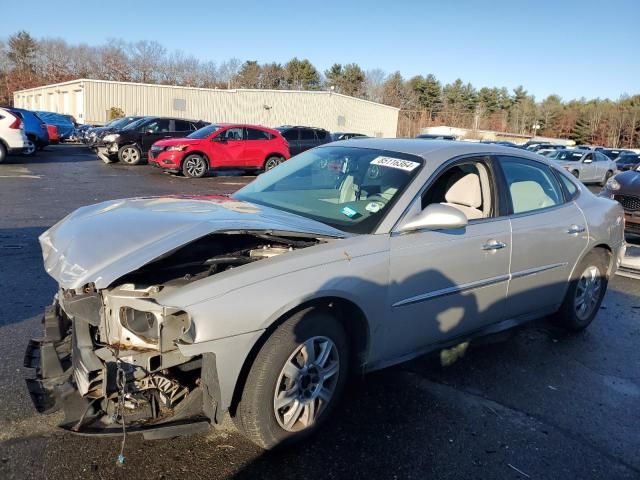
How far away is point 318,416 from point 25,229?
6.36 m

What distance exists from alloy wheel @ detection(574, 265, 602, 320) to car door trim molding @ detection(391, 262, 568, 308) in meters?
0.63

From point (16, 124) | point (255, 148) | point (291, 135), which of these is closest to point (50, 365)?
point (255, 148)

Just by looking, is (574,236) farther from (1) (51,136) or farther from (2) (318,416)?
(1) (51,136)

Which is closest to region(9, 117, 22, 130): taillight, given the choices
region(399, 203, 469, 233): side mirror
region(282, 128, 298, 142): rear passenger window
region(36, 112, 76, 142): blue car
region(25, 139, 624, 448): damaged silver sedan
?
region(282, 128, 298, 142): rear passenger window

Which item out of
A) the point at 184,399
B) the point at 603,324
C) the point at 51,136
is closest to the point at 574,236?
the point at 603,324

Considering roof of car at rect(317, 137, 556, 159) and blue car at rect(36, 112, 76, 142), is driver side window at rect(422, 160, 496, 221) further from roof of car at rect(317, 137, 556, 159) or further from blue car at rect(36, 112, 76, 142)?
blue car at rect(36, 112, 76, 142)

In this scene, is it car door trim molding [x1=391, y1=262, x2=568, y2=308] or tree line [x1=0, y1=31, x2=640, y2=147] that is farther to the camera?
tree line [x1=0, y1=31, x2=640, y2=147]

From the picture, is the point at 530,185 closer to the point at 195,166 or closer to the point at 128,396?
the point at 128,396

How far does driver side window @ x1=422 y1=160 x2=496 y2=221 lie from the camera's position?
377 cm

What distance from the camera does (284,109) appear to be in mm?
42219

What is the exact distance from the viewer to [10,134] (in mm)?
16156

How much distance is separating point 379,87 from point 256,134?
7906 centimetres

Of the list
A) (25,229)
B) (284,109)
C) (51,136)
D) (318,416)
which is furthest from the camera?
(284,109)

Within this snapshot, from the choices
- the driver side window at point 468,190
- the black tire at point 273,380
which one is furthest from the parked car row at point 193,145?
the black tire at point 273,380
